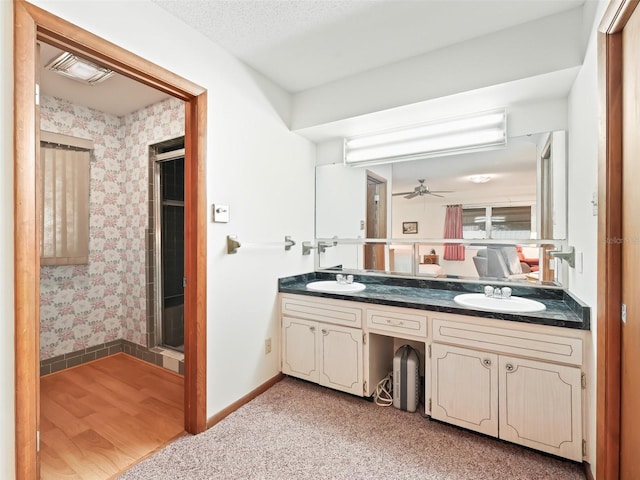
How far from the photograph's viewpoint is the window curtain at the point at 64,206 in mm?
2658

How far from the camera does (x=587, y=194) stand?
156cm

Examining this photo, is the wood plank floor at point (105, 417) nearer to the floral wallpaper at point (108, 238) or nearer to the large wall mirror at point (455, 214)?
the floral wallpaper at point (108, 238)

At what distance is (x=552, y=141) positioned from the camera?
2049mm

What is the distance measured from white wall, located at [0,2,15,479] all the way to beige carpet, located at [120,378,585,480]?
60 centimetres

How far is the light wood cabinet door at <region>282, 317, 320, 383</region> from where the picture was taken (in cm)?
239

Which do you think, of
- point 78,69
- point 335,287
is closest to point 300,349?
point 335,287

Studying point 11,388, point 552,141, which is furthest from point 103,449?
point 552,141

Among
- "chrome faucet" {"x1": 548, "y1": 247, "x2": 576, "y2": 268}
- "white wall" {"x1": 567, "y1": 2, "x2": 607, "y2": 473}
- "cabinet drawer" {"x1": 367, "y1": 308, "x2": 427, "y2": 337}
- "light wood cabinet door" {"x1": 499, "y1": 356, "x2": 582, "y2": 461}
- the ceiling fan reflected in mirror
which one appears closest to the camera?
"white wall" {"x1": 567, "y1": 2, "x2": 607, "y2": 473}

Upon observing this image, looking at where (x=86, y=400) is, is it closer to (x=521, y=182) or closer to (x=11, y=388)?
(x=11, y=388)

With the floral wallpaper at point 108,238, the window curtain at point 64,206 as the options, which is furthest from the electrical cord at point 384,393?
the window curtain at point 64,206

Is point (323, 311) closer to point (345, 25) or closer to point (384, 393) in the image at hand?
point (384, 393)

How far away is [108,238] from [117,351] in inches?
43.9

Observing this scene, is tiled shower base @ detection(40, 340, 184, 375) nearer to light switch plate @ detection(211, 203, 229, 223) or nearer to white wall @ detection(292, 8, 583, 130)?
light switch plate @ detection(211, 203, 229, 223)

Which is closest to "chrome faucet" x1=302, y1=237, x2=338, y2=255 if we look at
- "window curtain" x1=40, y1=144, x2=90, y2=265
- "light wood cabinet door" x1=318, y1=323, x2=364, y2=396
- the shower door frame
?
"light wood cabinet door" x1=318, y1=323, x2=364, y2=396
